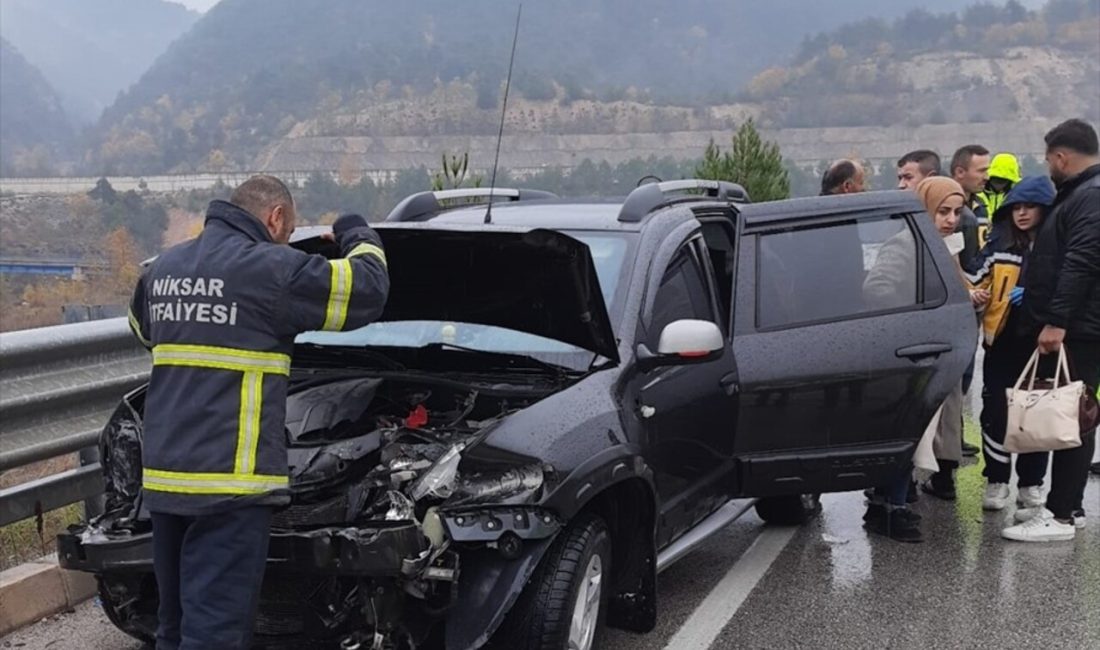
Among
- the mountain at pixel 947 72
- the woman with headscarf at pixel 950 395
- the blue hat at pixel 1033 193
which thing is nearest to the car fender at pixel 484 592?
the woman with headscarf at pixel 950 395

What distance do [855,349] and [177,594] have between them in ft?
10.1

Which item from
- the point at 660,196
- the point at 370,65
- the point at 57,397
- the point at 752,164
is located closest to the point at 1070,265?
the point at 660,196

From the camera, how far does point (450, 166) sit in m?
9.59

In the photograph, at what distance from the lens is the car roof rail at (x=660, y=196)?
4.33 metres

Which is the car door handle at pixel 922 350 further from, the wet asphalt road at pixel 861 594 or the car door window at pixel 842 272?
the wet asphalt road at pixel 861 594

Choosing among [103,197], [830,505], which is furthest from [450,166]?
[103,197]

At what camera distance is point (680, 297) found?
4.22 m

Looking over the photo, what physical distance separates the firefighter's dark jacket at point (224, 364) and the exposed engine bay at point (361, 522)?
0.26m

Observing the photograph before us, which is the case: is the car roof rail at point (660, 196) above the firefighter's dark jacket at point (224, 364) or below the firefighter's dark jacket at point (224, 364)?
above

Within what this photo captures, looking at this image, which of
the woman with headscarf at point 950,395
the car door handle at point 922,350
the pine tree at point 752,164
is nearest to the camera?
the car door handle at point 922,350

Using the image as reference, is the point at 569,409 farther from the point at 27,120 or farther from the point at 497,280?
the point at 27,120

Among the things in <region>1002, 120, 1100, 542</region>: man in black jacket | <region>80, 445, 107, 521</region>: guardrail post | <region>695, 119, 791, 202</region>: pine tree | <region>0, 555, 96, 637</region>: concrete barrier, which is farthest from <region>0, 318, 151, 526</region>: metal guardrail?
<region>695, 119, 791, 202</region>: pine tree

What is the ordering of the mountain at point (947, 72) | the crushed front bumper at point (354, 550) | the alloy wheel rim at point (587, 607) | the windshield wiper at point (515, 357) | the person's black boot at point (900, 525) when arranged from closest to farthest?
1. the crushed front bumper at point (354, 550)
2. the alloy wheel rim at point (587, 607)
3. the windshield wiper at point (515, 357)
4. the person's black boot at point (900, 525)
5. the mountain at point (947, 72)

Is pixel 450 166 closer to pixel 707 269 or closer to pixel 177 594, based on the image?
pixel 707 269
